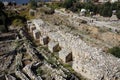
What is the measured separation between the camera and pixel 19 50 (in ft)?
63.1

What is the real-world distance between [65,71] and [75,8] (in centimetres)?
3707

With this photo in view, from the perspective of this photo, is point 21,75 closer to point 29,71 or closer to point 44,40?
point 29,71

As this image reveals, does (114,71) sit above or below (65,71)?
above

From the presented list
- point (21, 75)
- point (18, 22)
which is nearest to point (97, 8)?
point (18, 22)

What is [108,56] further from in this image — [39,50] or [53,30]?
[53,30]

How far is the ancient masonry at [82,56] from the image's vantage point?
12.7 m

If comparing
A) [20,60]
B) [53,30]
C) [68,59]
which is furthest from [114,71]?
[53,30]

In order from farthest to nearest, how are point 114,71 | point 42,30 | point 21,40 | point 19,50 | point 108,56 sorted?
1. point 42,30
2. point 21,40
3. point 19,50
4. point 108,56
5. point 114,71

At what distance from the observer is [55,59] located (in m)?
17.2

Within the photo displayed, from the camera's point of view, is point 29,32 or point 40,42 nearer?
point 40,42

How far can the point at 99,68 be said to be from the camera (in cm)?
1298

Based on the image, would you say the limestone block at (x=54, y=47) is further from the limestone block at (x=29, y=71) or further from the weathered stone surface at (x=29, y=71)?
the limestone block at (x=29, y=71)

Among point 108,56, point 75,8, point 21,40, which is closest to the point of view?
point 108,56

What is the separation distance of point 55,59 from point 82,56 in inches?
102
